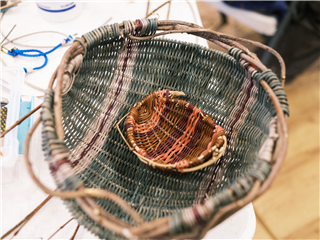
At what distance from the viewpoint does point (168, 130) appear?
695 mm

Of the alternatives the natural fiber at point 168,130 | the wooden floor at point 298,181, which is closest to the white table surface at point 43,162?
the natural fiber at point 168,130

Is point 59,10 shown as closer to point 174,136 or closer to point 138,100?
point 138,100

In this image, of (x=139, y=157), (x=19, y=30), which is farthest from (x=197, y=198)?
(x=19, y=30)

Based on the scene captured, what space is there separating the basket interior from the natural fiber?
0.11ft

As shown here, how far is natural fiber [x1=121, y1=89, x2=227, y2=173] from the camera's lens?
24.0 inches

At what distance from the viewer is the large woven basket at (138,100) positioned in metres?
0.37

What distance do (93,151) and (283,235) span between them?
0.87 metres

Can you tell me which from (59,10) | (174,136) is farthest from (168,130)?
(59,10)

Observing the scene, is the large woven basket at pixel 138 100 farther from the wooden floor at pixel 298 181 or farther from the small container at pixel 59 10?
the wooden floor at pixel 298 181

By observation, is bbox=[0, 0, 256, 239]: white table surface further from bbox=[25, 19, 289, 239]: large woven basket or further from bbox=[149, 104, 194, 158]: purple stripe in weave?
bbox=[149, 104, 194, 158]: purple stripe in weave

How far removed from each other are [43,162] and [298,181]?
1087 millimetres

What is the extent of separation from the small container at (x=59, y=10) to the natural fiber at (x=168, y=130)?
46cm

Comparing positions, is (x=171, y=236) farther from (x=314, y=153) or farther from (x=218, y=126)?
(x=314, y=153)

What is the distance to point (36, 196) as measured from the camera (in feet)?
1.76
